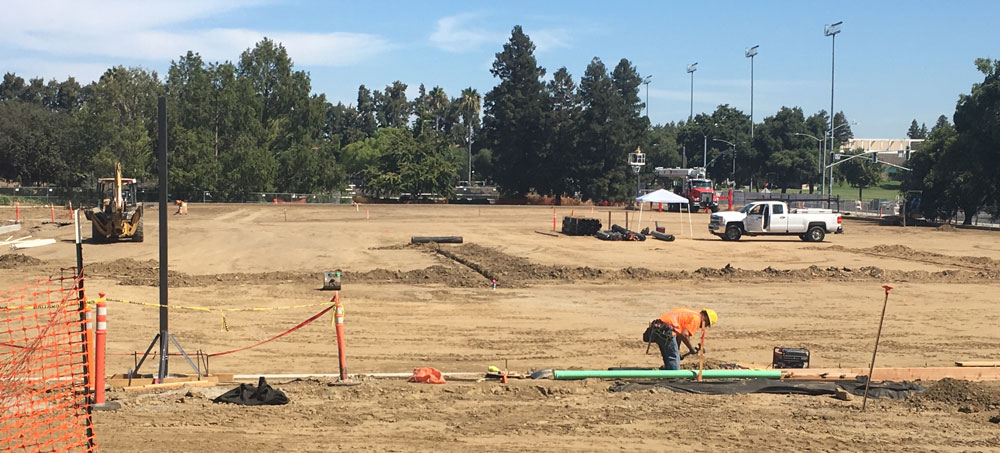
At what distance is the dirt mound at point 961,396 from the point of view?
36.5 ft

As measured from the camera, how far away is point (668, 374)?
12195 mm

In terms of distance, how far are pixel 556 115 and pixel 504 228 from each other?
45412 mm

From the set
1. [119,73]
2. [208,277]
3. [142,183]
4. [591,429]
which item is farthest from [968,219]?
[119,73]

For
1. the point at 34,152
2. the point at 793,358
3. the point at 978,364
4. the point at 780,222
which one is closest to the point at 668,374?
the point at 793,358

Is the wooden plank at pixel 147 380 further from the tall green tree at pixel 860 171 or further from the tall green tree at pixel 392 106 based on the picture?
the tall green tree at pixel 392 106

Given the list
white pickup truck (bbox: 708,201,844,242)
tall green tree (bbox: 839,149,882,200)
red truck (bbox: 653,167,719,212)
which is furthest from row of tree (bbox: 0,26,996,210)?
tall green tree (bbox: 839,149,882,200)

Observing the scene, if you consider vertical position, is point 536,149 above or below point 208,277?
above

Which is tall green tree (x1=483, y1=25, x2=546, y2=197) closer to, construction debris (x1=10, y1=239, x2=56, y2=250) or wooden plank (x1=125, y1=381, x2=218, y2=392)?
construction debris (x1=10, y1=239, x2=56, y2=250)

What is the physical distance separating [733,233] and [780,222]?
2196 millimetres

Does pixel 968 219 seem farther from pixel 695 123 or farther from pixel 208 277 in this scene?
pixel 695 123

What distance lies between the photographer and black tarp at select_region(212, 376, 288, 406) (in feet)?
34.8

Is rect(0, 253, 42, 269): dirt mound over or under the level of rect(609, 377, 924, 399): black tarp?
over

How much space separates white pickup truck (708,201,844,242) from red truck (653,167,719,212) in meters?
27.8

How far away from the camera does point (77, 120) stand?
267 ft
